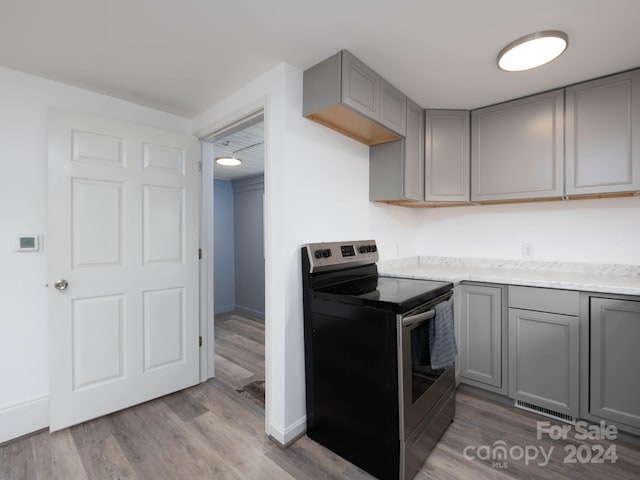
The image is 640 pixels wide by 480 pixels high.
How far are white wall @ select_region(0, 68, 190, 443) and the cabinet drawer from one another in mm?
3039

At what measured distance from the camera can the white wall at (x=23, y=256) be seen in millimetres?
1871

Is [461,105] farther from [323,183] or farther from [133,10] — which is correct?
[133,10]

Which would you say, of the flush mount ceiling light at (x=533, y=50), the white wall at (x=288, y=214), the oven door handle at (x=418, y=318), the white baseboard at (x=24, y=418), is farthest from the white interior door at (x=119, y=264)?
the flush mount ceiling light at (x=533, y=50)

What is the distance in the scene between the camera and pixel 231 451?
1.76 metres

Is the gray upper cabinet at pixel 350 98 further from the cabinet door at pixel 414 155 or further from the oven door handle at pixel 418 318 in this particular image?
the oven door handle at pixel 418 318

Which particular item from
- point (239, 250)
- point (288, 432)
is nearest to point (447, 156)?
point (288, 432)

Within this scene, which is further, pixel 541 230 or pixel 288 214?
pixel 541 230

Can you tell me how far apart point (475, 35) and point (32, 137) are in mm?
2706

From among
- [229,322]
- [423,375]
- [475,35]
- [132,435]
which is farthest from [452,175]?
[229,322]

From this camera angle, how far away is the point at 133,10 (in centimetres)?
142

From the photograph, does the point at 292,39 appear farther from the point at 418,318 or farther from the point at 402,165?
the point at 418,318

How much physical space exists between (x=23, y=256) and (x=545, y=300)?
334 cm

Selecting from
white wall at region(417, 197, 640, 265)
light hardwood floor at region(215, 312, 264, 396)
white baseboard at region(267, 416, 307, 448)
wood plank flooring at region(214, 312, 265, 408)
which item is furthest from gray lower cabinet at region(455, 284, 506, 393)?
light hardwood floor at region(215, 312, 264, 396)

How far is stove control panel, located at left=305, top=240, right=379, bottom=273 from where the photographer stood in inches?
73.5
